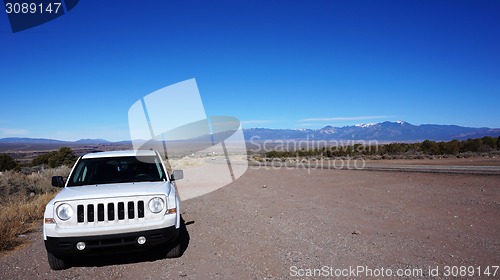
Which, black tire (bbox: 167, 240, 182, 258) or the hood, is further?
black tire (bbox: 167, 240, 182, 258)

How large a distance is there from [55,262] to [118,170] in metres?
2.09

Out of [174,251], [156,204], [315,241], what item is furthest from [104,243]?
[315,241]

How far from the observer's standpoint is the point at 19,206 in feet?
36.1

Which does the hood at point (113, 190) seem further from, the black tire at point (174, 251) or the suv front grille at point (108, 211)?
the black tire at point (174, 251)

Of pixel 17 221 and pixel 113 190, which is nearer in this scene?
pixel 113 190

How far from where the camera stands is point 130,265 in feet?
18.5

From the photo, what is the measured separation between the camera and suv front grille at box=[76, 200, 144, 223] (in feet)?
17.3

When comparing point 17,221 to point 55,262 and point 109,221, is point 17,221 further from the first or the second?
point 109,221

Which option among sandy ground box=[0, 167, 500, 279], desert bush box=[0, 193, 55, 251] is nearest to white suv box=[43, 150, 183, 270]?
sandy ground box=[0, 167, 500, 279]

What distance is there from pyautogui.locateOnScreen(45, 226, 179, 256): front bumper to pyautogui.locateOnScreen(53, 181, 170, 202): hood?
58 cm

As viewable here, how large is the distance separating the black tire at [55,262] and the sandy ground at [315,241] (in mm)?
93

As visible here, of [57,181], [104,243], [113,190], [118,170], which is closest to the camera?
[104,243]

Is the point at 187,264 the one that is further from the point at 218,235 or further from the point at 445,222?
the point at 445,222

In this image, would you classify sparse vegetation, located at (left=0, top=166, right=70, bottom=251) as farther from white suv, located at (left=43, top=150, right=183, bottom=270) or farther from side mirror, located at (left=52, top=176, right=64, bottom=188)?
white suv, located at (left=43, top=150, right=183, bottom=270)
